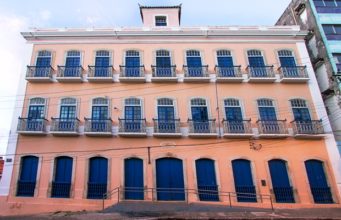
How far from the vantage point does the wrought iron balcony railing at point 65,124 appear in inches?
611

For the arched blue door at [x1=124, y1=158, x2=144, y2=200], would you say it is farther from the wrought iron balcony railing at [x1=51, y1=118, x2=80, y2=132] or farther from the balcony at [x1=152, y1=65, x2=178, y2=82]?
the balcony at [x1=152, y1=65, x2=178, y2=82]

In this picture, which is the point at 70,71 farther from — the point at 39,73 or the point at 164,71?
the point at 164,71

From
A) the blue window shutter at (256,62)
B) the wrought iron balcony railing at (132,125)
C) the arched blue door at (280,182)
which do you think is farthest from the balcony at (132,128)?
the blue window shutter at (256,62)

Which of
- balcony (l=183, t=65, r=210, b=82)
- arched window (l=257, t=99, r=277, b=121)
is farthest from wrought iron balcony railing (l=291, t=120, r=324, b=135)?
balcony (l=183, t=65, r=210, b=82)

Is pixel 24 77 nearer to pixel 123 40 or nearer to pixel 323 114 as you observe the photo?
pixel 123 40

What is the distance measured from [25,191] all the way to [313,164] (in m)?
17.0

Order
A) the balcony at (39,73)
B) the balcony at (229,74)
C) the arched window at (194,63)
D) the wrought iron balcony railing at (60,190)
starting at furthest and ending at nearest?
the arched window at (194,63) < the balcony at (229,74) < the balcony at (39,73) < the wrought iron balcony railing at (60,190)

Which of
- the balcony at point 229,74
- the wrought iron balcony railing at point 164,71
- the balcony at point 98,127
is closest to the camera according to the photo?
the balcony at point 98,127

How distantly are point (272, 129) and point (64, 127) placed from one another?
500 inches

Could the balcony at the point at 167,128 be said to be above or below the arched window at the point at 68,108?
below

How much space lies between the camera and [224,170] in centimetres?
1525

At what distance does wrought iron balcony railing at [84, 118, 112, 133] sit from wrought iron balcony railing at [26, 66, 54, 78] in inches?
169

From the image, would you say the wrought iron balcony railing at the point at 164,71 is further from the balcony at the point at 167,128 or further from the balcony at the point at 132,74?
the balcony at the point at 167,128

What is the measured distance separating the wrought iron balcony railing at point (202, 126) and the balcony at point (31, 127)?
29.2 ft
